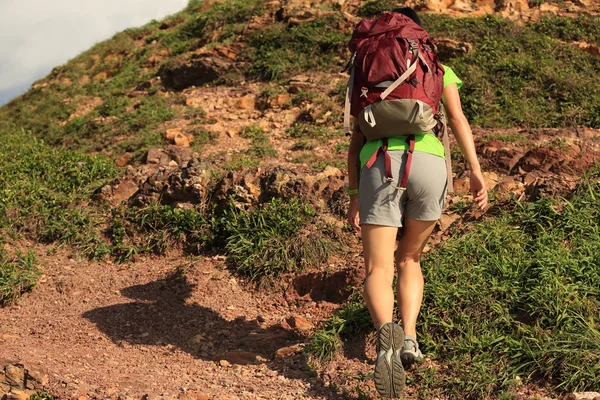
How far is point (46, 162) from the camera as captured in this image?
743 centimetres

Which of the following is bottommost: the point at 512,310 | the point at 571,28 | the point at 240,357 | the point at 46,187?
the point at 512,310

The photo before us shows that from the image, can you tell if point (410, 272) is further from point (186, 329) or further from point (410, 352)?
point (186, 329)

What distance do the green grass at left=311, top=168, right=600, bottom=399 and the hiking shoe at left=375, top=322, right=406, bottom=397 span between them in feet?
1.85

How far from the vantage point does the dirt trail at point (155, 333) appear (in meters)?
3.60

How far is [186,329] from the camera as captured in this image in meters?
4.62

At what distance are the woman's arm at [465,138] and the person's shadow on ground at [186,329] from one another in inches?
54.2

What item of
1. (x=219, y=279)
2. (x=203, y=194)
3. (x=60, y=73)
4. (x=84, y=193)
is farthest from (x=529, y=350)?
(x=60, y=73)

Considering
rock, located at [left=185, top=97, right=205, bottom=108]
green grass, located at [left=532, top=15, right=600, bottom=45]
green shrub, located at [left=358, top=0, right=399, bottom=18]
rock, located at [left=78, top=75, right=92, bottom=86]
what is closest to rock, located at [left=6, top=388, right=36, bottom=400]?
rock, located at [left=185, top=97, right=205, bottom=108]

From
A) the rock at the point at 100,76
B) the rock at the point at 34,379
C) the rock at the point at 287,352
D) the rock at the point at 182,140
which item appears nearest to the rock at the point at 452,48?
the rock at the point at 182,140

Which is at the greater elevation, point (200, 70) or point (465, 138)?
point (200, 70)

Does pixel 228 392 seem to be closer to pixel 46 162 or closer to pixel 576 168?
pixel 576 168

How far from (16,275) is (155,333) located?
1.54 metres

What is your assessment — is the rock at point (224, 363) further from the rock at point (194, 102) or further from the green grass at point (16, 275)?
the rock at point (194, 102)

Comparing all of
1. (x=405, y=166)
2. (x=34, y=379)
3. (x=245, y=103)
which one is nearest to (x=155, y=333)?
(x=34, y=379)
